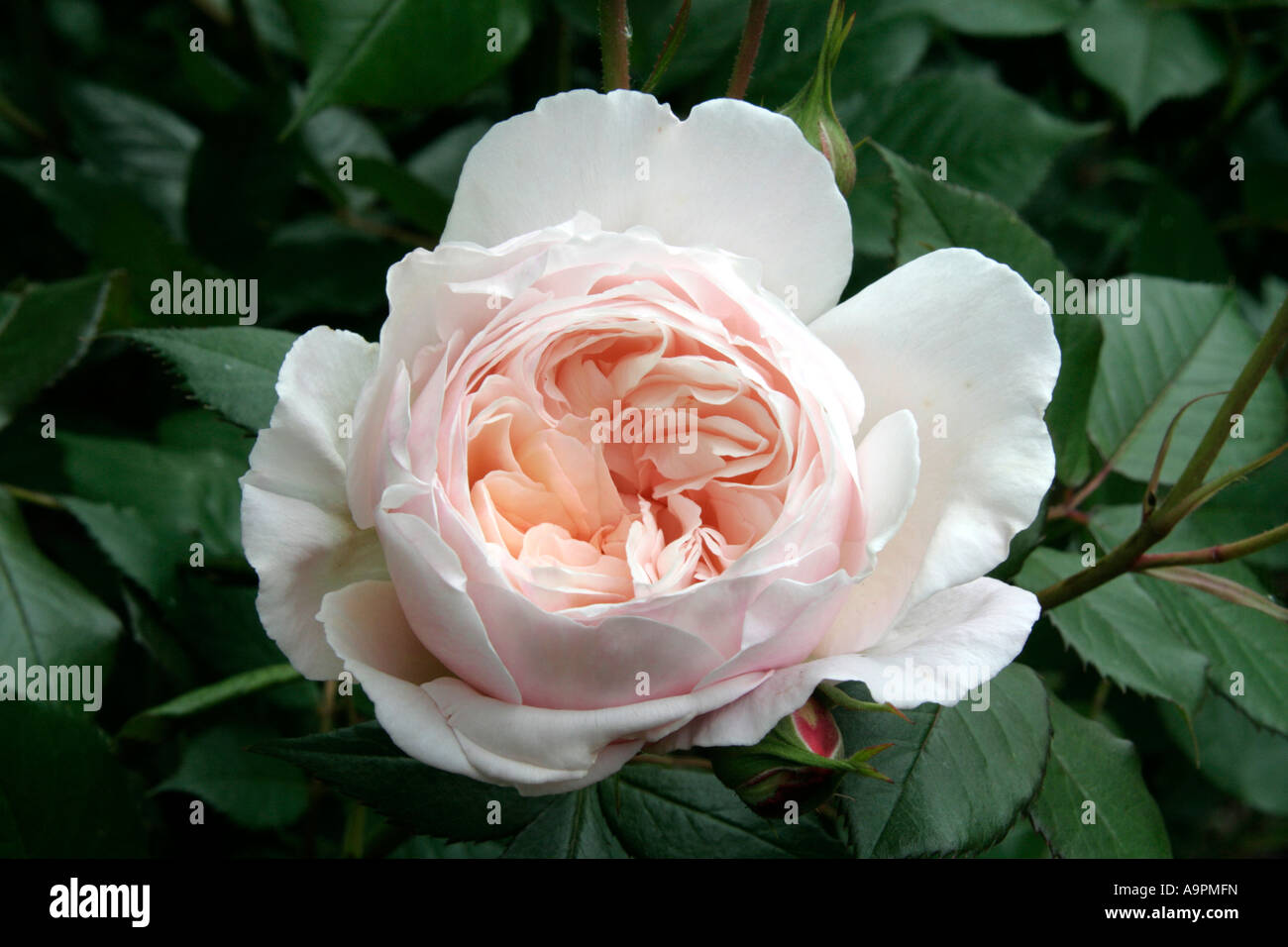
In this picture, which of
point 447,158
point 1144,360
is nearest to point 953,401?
point 1144,360

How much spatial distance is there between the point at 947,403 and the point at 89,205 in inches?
43.3

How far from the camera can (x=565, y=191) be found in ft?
1.99

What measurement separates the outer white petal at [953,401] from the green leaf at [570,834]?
0.27 meters

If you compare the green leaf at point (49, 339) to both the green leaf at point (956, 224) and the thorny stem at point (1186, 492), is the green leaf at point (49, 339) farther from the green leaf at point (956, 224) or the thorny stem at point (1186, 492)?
the thorny stem at point (1186, 492)

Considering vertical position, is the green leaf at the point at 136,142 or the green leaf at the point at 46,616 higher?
the green leaf at the point at 136,142

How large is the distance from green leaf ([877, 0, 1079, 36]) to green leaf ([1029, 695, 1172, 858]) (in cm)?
80

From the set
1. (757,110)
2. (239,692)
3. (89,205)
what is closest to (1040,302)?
(757,110)

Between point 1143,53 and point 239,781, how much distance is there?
51.2 inches

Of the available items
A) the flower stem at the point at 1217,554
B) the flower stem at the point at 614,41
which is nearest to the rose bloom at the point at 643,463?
the flower stem at the point at 614,41

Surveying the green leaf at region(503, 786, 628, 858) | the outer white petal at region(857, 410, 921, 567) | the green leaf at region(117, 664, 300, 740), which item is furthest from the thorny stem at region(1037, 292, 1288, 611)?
the green leaf at region(117, 664, 300, 740)

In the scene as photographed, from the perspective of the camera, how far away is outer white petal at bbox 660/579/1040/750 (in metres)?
0.50

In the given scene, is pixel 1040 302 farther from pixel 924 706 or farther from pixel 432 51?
pixel 432 51

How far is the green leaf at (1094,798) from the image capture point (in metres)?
0.73
